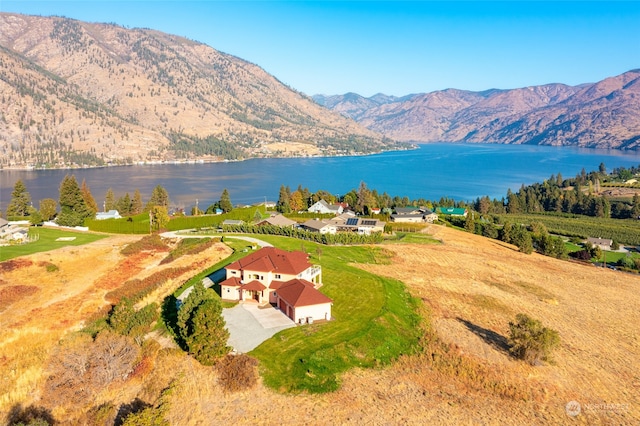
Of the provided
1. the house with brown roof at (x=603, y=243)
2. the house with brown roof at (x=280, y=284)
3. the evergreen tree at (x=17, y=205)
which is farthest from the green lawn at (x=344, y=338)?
the evergreen tree at (x=17, y=205)

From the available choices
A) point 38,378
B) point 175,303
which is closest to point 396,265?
point 175,303

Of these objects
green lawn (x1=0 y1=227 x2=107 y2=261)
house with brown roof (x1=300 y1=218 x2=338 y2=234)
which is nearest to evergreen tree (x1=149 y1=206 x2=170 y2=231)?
green lawn (x1=0 y1=227 x2=107 y2=261)

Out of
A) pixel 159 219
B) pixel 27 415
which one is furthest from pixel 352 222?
pixel 27 415

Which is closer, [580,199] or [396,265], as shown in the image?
[396,265]

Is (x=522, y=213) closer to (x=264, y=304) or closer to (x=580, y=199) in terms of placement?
(x=580, y=199)

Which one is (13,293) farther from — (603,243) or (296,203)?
(603,243)

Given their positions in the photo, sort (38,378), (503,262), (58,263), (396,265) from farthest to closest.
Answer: (503,262) → (396,265) → (58,263) → (38,378)

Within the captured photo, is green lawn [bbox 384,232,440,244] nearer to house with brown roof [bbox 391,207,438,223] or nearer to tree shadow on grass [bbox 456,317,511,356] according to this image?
house with brown roof [bbox 391,207,438,223]
